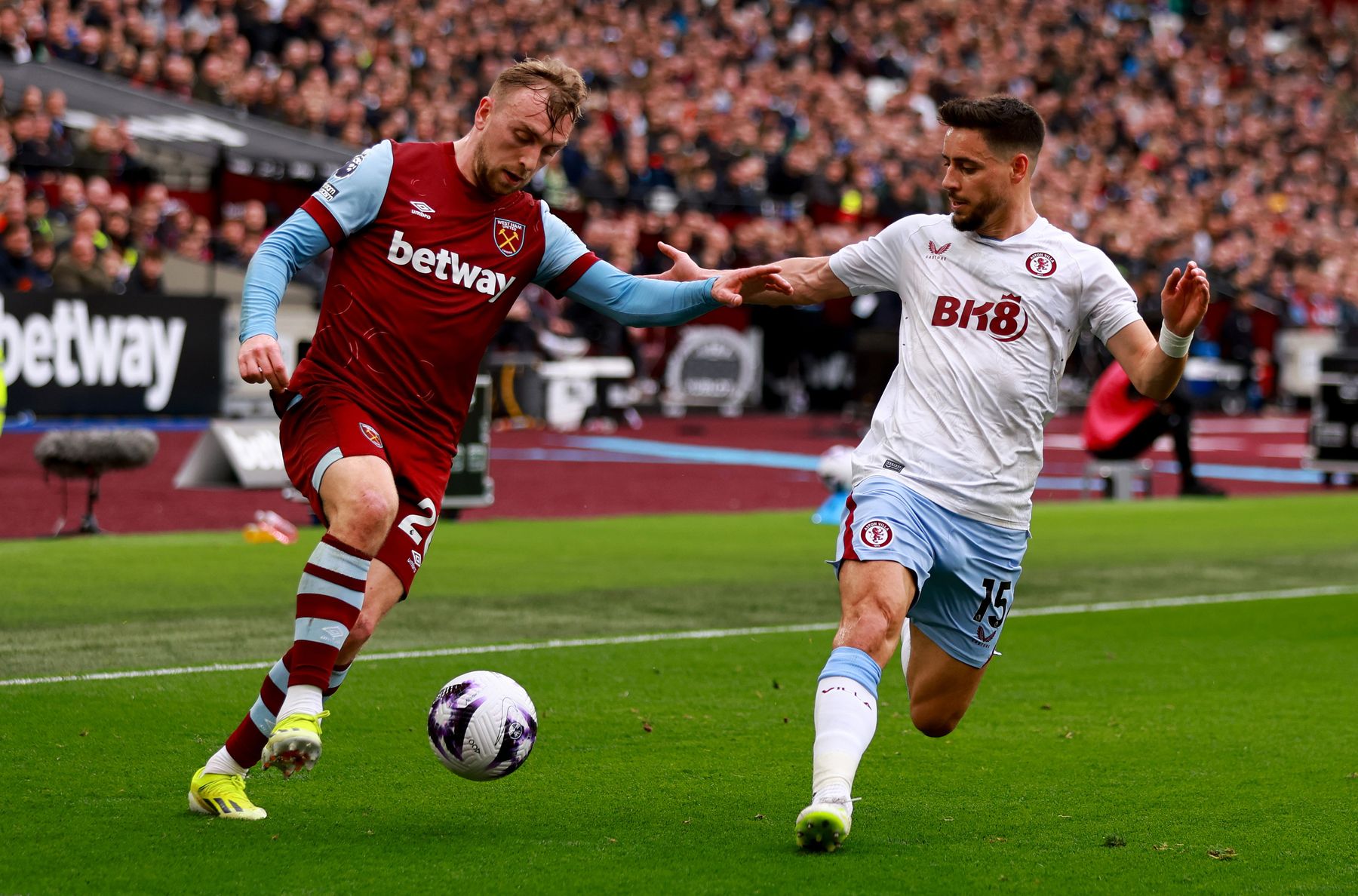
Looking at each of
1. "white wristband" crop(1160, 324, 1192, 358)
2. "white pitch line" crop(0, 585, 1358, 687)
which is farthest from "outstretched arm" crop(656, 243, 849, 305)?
"white pitch line" crop(0, 585, 1358, 687)

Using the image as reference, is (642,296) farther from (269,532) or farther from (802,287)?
(269,532)

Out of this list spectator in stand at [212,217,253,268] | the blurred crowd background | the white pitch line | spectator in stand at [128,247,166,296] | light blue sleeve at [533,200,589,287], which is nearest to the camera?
light blue sleeve at [533,200,589,287]

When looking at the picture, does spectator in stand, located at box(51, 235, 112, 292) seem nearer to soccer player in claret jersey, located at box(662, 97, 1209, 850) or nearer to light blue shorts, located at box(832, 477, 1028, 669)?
soccer player in claret jersey, located at box(662, 97, 1209, 850)

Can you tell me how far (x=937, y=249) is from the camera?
5797 mm

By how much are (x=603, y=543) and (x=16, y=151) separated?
10211mm

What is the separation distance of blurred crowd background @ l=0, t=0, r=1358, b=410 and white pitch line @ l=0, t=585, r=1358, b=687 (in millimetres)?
9374

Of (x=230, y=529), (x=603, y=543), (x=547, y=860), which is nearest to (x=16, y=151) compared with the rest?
(x=230, y=529)

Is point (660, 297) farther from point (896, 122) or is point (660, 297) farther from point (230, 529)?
point (896, 122)

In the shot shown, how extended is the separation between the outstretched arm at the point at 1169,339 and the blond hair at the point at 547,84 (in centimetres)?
187

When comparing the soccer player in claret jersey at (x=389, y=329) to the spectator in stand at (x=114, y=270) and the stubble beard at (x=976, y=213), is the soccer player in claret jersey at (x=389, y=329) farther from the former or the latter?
the spectator in stand at (x=114, y=270)

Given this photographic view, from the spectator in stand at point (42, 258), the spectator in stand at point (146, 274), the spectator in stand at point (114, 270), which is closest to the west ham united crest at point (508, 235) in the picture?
the spectator in stand at point (114, 270)

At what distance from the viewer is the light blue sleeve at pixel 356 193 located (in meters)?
5.56

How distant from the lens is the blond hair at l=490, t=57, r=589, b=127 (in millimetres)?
5609

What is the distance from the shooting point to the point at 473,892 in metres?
4.64
